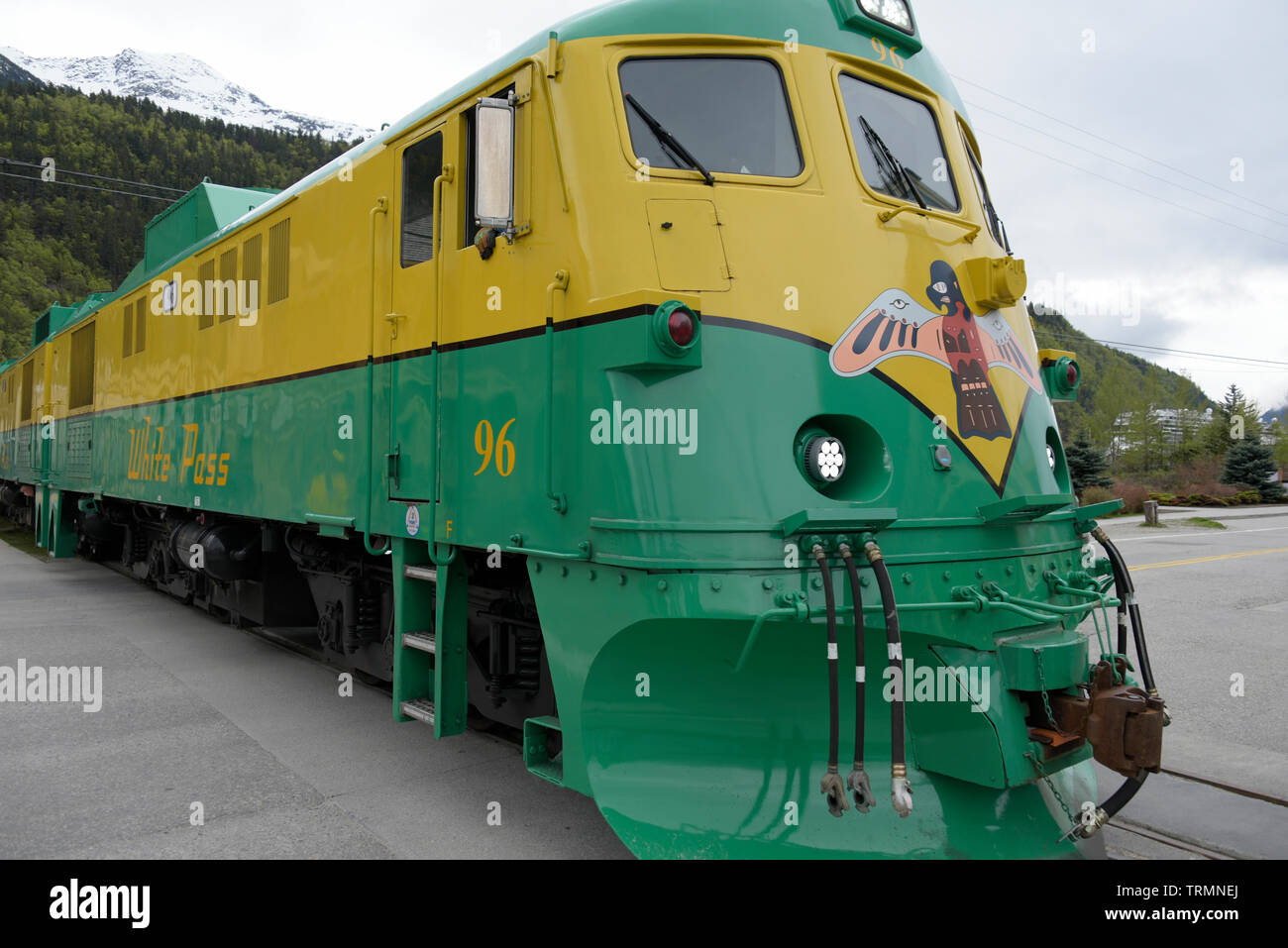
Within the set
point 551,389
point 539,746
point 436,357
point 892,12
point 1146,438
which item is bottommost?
point 539,746

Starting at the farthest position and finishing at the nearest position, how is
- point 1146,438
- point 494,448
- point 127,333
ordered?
point 1146,438 → point 127,333 → point 494,448

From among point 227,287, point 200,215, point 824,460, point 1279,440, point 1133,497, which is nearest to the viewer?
point 824,460

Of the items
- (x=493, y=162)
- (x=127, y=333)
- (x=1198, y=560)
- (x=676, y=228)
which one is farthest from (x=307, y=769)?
(x=1198, y=560)

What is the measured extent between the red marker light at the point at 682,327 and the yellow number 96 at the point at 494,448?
0.98 meters

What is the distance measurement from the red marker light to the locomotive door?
1569 millimetres

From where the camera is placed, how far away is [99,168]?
80.2 meters

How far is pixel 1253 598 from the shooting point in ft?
38.6

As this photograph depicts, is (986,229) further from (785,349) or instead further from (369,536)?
(369,536)

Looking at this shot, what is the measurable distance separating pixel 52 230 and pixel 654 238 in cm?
9831

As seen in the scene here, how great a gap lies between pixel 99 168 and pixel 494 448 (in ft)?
305

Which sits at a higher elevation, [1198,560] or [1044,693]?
[1044,693]

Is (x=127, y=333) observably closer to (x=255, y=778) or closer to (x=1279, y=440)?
(x=255, y=778)

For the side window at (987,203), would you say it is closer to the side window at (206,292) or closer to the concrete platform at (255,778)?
the concrete platform at (255,778)
